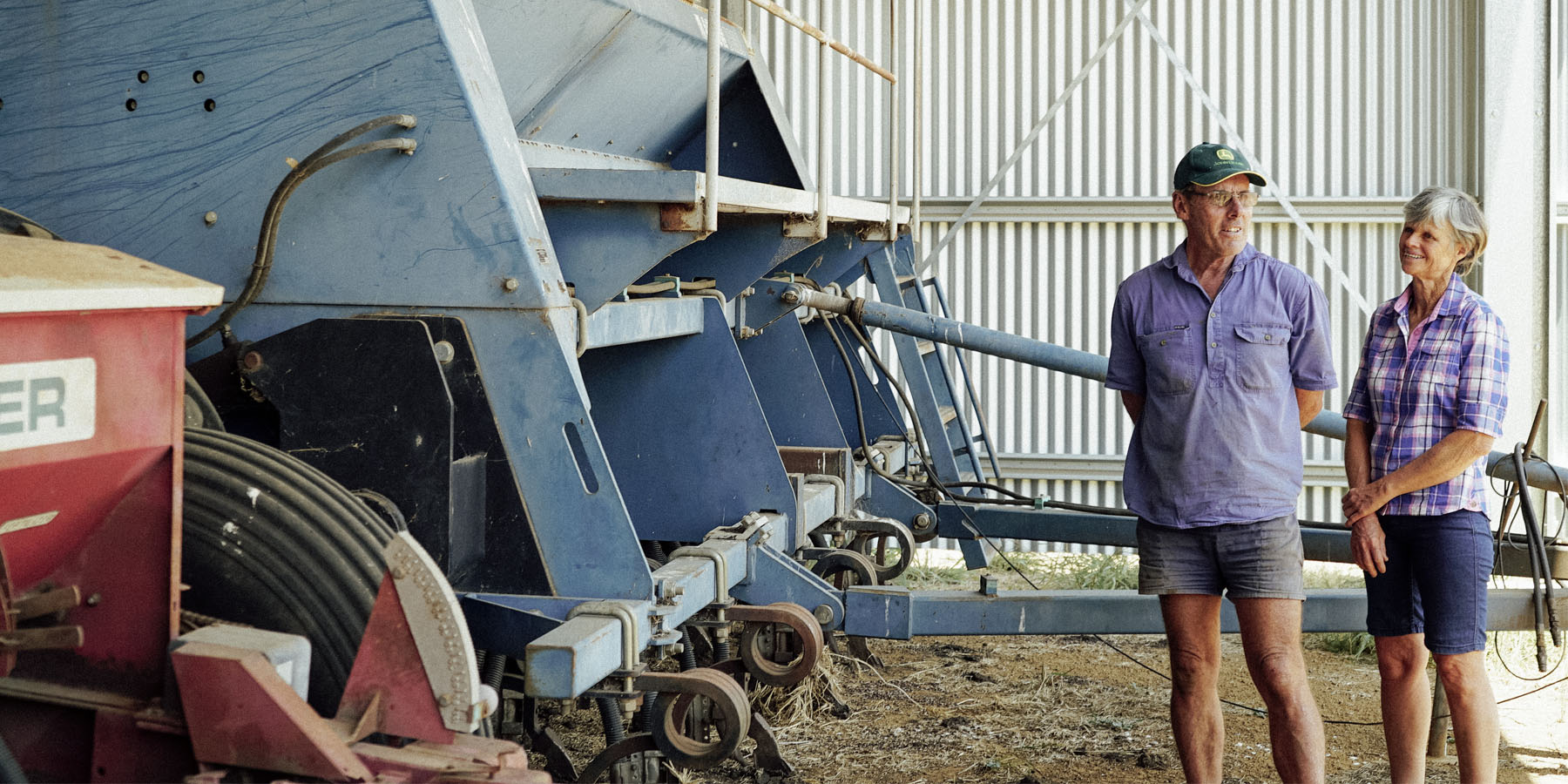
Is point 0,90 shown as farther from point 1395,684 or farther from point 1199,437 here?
point 1395,684

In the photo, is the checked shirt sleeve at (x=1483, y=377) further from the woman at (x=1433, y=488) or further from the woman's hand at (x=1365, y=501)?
the woman's hand at (x=1365, y=501)

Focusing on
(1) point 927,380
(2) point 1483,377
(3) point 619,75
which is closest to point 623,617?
(2) point 1483,377

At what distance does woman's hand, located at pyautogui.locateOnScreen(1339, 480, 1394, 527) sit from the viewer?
3.45 meters

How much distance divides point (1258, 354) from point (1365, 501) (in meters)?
0.57

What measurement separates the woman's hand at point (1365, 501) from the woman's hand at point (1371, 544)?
16 millimetres

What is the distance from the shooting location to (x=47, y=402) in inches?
79.0

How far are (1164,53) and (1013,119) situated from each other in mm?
1089

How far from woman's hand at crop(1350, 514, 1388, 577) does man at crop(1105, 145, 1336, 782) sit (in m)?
0.30

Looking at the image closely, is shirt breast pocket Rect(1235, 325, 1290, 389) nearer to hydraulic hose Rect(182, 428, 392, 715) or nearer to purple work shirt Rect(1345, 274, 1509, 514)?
purple work shirt Rect(1345, 274, 1509, 514)

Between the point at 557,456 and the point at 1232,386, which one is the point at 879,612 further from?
the point at 557,456

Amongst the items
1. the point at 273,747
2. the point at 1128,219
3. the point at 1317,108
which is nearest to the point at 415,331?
the point at 273,747

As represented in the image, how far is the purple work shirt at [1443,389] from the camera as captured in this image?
3.35 m

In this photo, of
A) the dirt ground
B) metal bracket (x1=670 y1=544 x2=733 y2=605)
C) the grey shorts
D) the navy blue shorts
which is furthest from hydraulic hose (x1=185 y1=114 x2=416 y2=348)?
the navy blue shorts

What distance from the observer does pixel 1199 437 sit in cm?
327
